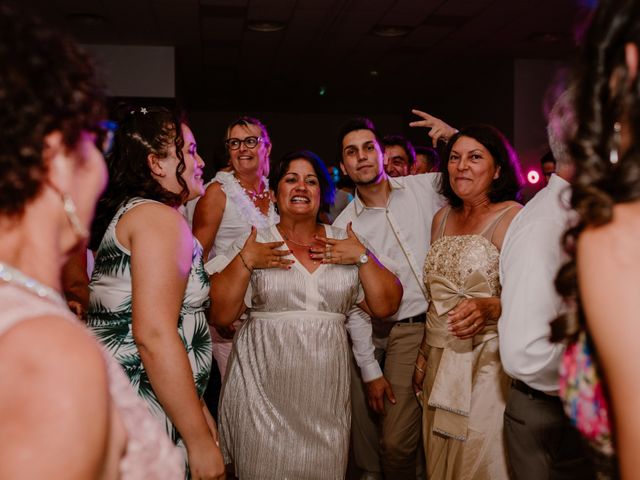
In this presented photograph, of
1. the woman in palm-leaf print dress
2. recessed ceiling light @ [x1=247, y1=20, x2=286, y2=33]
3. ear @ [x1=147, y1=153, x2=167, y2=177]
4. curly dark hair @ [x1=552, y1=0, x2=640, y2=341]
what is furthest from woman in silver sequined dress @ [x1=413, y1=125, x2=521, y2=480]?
recessed ceiling light @ [x1=247, y1=20, x2=286, y2=33]

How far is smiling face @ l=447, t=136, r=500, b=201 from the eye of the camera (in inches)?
109

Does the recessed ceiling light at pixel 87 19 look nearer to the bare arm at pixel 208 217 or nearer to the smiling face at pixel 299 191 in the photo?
the bare arm at pixel 208 217

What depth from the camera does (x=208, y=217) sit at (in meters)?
3.65

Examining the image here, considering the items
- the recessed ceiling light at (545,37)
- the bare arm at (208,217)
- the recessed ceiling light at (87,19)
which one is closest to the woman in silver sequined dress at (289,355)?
the bare arm at (208,217)

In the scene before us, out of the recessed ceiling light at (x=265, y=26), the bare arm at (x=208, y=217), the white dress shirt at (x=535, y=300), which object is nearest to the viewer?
the white dress shirt at (x=535, y=300)

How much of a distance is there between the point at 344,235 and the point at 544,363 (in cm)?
117

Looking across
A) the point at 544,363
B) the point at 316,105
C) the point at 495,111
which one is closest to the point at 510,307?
the point at 544,363

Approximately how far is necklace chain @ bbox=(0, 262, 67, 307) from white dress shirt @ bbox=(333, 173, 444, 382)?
233 centimetres

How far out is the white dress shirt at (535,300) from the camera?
169 centimetres

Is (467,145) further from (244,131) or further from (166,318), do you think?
(166,318)

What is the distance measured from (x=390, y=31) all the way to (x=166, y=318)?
6.46 m

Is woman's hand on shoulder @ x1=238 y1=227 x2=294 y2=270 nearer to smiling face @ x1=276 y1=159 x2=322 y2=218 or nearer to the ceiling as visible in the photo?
smiling face @ x1=276 y1=159 x2=322 y2=218

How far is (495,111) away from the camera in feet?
29.5

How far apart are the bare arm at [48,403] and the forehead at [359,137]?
283 centimetres
